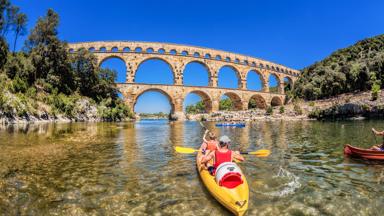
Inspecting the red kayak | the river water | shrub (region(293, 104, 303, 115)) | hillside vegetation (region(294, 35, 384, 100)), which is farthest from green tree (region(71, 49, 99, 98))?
hillside vegetation (region(294, 35, 384, 100))

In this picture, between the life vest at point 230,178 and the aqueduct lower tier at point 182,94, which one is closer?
the life vest at point 230,178

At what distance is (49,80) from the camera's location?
34000 millimetres

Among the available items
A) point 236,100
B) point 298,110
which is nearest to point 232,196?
point 298,110

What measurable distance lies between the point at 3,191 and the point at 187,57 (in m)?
46.8

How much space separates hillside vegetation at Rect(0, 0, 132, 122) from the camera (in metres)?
27.7

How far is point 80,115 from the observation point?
34688 mm

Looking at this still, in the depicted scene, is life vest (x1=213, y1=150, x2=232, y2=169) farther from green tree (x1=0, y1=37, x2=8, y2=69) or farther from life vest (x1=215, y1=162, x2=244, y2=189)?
green tree (x1=0, y1=37, x2=8, y2=69)

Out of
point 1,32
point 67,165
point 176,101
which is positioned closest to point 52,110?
point 1,32

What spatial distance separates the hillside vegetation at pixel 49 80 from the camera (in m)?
27.7

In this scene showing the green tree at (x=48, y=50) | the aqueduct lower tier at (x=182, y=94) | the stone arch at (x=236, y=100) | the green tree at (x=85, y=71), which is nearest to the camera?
the green tree at (x=48, y=50)

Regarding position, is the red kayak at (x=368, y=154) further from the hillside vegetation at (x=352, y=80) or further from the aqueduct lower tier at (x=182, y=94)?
the aqueduct lower tier at (x=182, y=94)

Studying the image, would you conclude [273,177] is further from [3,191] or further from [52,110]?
[52,110]

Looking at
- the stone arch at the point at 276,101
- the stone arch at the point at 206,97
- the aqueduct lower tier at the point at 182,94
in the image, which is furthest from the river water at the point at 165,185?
the stone arch at the point at 276,101

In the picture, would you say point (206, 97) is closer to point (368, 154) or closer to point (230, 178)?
point (368, 154)
